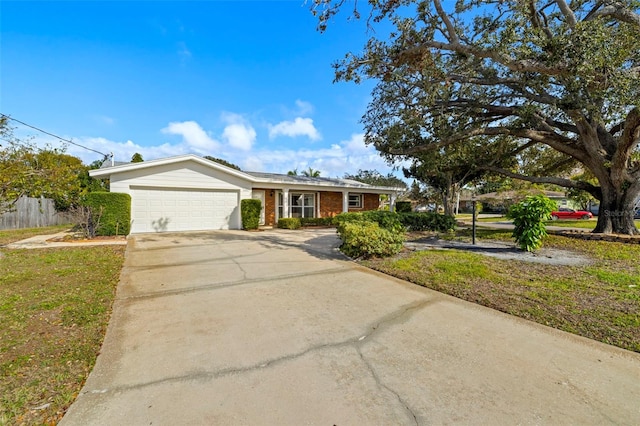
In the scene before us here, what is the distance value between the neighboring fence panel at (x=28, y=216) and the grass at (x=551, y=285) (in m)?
17.0

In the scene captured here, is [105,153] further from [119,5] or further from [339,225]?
[339,225]

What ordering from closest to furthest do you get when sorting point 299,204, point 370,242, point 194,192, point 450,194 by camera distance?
point 370,242
point 194,192
point 450,194
point 299,204

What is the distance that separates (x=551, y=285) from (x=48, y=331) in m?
7.37

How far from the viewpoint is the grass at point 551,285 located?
3586 mm

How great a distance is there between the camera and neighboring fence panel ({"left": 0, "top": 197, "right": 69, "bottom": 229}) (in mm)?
14946

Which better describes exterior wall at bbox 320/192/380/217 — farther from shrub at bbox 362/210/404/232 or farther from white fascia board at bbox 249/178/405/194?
shrub at bbox 362/210/404/232

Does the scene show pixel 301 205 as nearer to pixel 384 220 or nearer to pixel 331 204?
pixel 331 204

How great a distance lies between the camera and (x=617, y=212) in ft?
33.7

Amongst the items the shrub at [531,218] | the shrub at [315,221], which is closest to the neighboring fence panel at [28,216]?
the shrub at [315,221]

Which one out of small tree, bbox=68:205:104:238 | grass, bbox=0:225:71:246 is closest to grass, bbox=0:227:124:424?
small tree, bbox=68:205:104:238

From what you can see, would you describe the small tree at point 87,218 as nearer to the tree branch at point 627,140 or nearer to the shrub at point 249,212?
the shrub at point 249,212

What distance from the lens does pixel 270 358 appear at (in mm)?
2809

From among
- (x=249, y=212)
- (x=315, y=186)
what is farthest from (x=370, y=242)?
(x=315, y=186)

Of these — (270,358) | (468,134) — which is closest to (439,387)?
(270,358)
